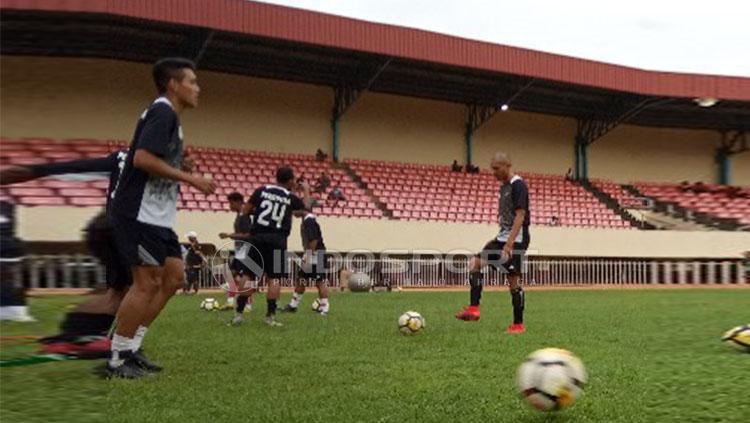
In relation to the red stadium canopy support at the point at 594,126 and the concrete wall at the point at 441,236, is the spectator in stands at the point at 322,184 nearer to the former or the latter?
the concrete wall at the point at 441,236

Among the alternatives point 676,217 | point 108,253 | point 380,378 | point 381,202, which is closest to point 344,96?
point 381,202

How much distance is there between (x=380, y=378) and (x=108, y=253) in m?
2.50

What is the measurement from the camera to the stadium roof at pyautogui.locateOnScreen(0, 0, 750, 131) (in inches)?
855

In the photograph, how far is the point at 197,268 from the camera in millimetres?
18156

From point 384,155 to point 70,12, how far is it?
1398cm

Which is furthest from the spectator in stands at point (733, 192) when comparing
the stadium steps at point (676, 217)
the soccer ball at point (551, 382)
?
the soccer ball at point (551, 382)

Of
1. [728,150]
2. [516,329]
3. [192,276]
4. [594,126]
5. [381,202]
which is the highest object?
[594,126]

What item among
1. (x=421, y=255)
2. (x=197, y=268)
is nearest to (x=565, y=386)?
(x=197, y=268)

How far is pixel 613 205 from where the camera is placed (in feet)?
102

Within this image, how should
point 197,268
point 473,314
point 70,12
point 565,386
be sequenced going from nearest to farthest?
point 565,386, point 473,314, point 197,268, point 70,12

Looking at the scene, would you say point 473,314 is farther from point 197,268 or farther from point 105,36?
point 105,36

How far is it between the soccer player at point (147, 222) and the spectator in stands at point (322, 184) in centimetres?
1955

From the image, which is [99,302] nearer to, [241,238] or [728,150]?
[241,238]

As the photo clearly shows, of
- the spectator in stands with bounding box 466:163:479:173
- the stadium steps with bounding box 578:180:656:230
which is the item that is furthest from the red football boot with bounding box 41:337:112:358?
the stadium steps with bounding box 578:180:656:230
